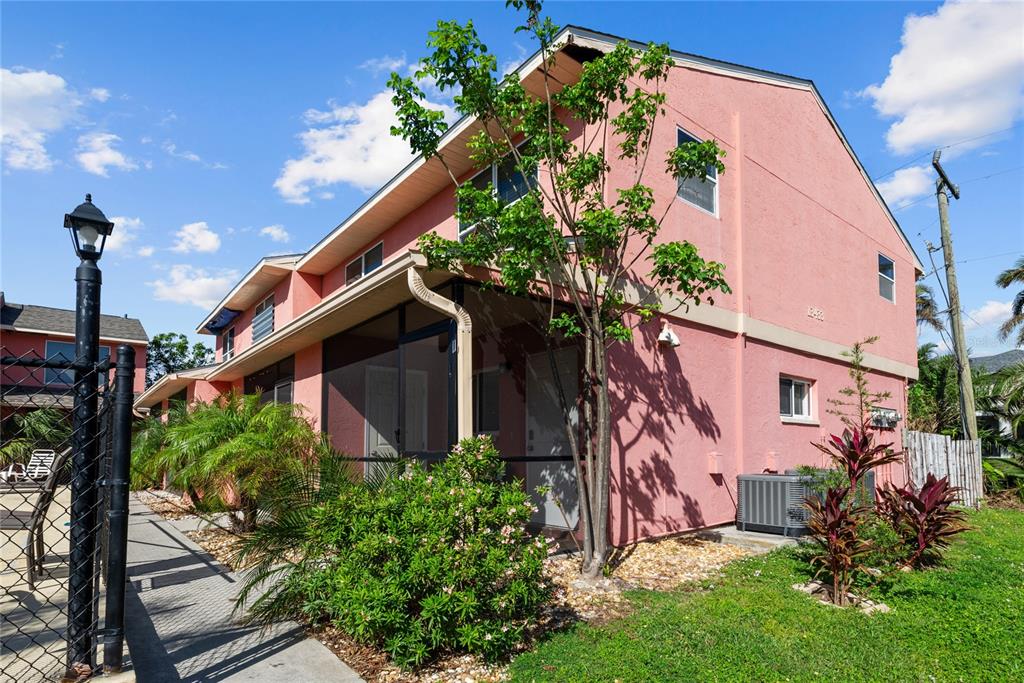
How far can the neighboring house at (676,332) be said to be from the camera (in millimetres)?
8273

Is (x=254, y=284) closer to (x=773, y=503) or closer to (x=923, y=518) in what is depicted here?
(x=773, y=503)

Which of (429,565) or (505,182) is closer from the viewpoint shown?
(429,565)

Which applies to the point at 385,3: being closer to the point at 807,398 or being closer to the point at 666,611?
the point at 666,611

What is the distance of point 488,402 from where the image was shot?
35.9 feet

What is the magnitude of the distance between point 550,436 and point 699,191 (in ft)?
15.4

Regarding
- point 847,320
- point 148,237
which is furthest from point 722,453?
point 148,237

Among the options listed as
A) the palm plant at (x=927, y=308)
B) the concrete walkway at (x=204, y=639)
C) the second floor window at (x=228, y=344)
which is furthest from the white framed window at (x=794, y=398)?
the palm plant at (x=927, y=308)

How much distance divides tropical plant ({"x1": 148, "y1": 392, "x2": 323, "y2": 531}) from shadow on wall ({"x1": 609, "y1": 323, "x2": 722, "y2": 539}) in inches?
163

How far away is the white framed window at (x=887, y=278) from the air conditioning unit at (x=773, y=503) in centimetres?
874

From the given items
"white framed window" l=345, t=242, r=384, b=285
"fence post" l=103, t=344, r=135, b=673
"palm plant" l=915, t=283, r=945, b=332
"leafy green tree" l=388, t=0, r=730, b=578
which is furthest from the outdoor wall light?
"palm plant" l=915, t=283, r=945, b=332

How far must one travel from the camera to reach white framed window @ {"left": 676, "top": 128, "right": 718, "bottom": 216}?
9867 mm

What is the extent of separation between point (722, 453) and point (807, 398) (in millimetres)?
3669

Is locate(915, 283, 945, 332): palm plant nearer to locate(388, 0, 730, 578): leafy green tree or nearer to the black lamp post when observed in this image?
locate(388, 0, 730, 578): leafy green tree

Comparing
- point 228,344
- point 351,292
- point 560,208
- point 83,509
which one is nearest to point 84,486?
point 83,509
